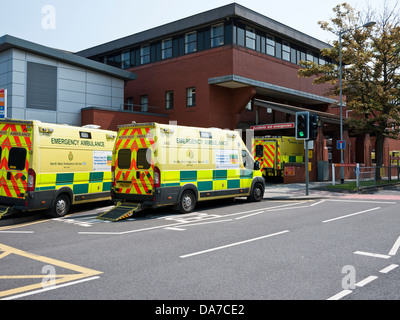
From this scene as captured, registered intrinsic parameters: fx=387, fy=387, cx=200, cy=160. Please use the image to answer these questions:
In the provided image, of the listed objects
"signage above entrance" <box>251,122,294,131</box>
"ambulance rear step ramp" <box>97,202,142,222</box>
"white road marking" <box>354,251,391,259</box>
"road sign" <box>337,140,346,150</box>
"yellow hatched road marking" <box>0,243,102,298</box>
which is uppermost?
"signage above entrance" <box>251,122,294,131</box>

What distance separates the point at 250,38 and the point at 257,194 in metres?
16.6

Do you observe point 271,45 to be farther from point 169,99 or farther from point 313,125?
point 313,125

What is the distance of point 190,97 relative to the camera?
2850cm

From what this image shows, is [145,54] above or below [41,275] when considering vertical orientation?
above

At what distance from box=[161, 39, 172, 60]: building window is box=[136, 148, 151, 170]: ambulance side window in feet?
66.6

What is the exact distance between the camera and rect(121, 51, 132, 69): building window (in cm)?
3329

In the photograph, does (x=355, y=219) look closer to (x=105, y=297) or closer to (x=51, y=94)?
(x=105, y=297)

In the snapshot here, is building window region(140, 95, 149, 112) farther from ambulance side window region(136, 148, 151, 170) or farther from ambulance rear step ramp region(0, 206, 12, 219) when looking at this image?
ambulance rear step ramp region(0, 206, 12, 219)

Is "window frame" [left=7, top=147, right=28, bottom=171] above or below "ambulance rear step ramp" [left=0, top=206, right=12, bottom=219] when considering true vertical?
above

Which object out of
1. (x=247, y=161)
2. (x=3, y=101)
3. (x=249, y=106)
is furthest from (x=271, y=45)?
(x=3, y=101)

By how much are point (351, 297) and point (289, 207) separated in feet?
29.8

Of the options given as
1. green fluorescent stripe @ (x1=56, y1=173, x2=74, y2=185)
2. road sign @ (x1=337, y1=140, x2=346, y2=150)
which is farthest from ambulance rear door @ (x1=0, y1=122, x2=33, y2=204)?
road sign @ (x1=337, y1=140, x2=346, y2=150)

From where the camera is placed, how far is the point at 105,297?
455 centimetres

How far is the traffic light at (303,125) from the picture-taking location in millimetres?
16828
